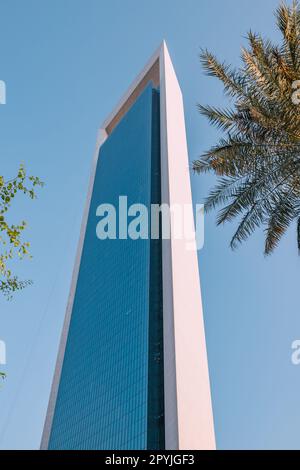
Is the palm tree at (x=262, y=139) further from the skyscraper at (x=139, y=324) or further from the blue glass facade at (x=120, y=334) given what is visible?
the blue glass facade at (x=120, y=334)

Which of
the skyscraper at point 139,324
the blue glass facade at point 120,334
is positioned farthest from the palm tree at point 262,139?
the blue glass facade at point 120,334

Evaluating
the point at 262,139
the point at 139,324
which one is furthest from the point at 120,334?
the point at 262,139

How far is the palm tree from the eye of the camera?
30.1 ft

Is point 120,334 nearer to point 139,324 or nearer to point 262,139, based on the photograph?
point 139,324

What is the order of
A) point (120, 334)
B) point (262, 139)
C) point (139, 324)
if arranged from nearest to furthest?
point (262, 139) < point (139, 324) < point (120, 334)

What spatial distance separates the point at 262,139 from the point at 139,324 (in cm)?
3065

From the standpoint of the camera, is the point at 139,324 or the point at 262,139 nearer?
the point at 262,139

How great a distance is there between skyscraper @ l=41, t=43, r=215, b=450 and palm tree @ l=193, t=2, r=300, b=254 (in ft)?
73.1

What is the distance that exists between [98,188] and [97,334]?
27.2 m

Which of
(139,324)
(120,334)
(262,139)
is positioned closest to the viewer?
(262,139)

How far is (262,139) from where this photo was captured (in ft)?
33.4

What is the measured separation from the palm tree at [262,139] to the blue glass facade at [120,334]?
24439mm
